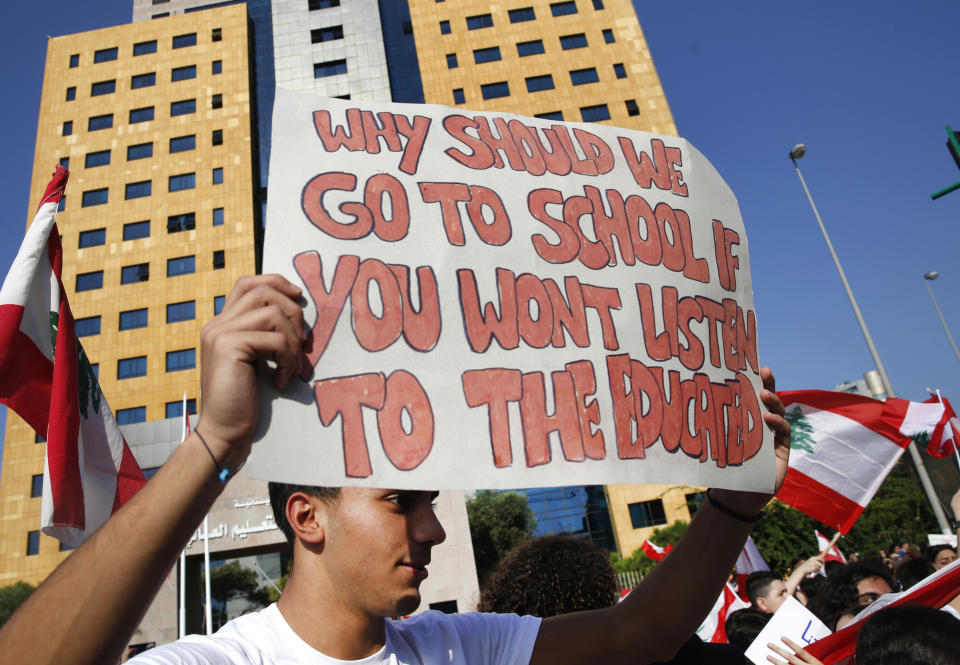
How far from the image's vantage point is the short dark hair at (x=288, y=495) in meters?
1.54

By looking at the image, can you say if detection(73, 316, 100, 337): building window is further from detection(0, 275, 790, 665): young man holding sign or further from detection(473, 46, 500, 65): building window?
detection(0, 275, 790, 665): young man holding sign

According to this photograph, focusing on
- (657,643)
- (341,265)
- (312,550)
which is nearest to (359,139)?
(341,265)

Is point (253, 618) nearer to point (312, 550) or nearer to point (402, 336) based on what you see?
point (312, 550)

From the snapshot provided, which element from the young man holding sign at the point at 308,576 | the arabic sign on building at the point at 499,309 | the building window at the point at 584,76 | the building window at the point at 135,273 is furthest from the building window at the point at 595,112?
the young man holding sign at the point at 308,576

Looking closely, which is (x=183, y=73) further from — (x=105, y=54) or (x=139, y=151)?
(x=139, y=151)

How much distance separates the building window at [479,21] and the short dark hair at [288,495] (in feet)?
141

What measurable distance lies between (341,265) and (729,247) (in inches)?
51.4

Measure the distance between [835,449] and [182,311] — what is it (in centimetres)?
3569

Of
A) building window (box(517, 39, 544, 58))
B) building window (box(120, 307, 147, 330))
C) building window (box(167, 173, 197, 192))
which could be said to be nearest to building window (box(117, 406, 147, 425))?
building window (box(120, 307, 147, 330))

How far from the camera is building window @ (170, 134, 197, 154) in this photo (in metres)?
38.4

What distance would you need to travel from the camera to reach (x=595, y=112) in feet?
125

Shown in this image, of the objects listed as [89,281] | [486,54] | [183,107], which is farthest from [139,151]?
[486,54]

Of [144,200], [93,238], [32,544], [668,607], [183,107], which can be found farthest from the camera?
[183,107]

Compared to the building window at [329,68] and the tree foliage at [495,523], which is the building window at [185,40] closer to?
the building window at [329,68]
